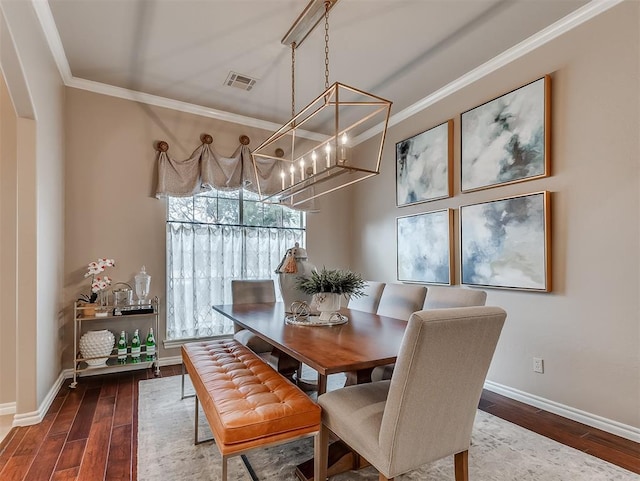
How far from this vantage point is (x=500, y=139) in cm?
302

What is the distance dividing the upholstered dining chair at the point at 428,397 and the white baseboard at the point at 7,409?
254 cm

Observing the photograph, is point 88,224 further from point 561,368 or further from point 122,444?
point 561,368

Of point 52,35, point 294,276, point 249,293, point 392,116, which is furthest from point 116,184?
point 392,116

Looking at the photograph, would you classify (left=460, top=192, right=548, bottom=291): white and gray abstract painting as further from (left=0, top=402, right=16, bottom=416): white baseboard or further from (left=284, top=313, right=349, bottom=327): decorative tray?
(left=0, top=402, right=16, bottom=416): white baseboard

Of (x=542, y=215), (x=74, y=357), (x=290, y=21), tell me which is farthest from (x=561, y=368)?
(x=74, y=357)

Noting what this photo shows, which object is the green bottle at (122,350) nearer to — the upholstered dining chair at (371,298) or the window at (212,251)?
the window at (212,251)

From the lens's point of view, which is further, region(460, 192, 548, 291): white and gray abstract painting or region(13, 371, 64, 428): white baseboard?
region(460, 192, 548, 291): white and gray abstract painting

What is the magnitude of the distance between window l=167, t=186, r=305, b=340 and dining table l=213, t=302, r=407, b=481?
1.43 meters

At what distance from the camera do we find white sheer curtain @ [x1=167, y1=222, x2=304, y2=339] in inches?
150

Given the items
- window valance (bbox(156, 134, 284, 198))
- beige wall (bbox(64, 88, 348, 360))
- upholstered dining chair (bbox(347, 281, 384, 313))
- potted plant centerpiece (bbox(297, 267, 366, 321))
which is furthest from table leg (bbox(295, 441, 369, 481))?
window valance (bbox(156, 134, 284, 198))

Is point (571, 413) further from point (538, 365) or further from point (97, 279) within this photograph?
point (97, 279)

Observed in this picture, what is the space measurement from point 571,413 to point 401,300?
1.42 metres

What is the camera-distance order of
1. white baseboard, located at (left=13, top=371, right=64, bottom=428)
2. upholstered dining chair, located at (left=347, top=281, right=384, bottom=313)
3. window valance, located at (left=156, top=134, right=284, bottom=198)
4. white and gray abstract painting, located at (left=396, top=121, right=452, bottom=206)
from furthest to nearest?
window valance, located at (left=156, top=134, right=284, bottom=198), white and gray abstract painting, located at (left=396, top=121, right=452, bottom=206), upholstered dining chair, located at (left=347, top=281, right=384, bottom=313), white baseboard, located at (left=13, top=371, right=64, bottom=428)

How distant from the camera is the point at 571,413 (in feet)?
8.19
